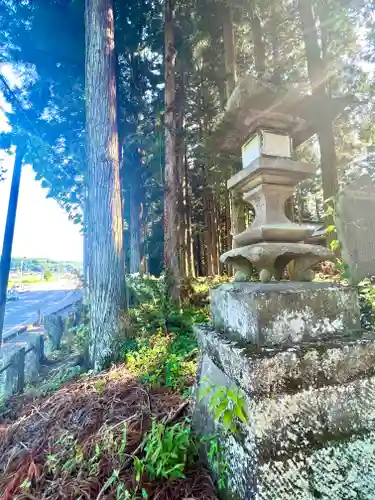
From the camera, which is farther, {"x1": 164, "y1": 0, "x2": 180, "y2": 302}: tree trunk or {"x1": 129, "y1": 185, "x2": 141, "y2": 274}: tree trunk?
{"x1": 129, "y1": 185, "x2": 141, "y2": 274}: tree trunk

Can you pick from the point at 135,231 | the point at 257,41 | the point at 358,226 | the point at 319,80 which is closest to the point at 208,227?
the point at 135,231

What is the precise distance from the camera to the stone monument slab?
12.4 feet

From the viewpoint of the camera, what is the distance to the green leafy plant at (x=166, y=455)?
1382 mm

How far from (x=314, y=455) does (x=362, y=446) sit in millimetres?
258

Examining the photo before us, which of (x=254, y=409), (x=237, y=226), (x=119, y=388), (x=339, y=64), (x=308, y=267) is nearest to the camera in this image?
(x=254, y=409)

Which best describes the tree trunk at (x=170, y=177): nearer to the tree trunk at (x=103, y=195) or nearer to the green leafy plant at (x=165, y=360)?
the tree trunk at (x=103, y=195)

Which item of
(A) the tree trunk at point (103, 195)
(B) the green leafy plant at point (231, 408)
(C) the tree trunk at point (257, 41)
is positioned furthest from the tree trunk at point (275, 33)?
(B) the green leafy plant at point (231, 408)

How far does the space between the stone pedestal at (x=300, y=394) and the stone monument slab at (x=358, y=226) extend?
279 centimetres

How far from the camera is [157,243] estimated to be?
57.2 ft

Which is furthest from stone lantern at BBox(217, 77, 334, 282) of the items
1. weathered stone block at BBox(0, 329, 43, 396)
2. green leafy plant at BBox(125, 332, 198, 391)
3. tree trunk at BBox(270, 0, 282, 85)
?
tree trunk at BBox(270, 0, 282, 85)

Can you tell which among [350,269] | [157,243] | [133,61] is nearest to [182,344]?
[350,269]

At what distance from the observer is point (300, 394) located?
45.3 inches

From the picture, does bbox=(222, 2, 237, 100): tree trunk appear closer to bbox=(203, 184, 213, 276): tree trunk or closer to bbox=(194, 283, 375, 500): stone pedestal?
bbox=(203, 184, 213, 276): tree trunk

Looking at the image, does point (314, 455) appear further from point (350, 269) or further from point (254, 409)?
point (350, 269)
